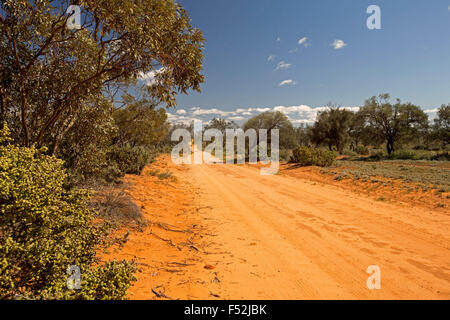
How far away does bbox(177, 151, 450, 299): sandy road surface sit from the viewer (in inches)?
131

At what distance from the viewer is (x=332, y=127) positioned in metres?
35.8

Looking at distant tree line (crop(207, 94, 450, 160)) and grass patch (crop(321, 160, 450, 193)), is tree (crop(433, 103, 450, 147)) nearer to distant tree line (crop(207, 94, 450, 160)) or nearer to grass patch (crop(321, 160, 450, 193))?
distant tree line (crop(207, 94, 450, 160))

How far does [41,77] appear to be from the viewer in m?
4.89

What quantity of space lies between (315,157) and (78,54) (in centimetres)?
1722

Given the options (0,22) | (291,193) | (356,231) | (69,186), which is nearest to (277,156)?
(291,193)

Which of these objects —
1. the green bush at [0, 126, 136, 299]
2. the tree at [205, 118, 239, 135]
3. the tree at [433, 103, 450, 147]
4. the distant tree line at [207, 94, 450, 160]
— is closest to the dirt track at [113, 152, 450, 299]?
the green bush at [0, 126, 136, 299]

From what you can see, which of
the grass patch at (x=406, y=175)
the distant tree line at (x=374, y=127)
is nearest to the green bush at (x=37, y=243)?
the grass patch at (x=406, y=175)

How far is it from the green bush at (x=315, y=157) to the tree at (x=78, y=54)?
1536 cm

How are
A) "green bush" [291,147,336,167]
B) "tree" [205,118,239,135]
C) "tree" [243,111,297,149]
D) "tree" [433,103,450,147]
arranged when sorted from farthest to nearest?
"tree" [205,118,239,135] < "tree" [243,111,297,149] < "tree" [433,103,450,147] < "green bush" [291,147,336,167]

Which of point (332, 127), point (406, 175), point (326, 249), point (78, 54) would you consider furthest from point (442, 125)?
point (78, 54)

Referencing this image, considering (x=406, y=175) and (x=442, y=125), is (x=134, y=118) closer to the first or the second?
(x=406, y=175)

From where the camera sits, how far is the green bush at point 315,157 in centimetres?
1812

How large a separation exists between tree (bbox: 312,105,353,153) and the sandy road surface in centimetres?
3026

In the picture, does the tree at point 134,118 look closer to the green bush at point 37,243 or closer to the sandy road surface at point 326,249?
the sandy road surface at point 326,249
